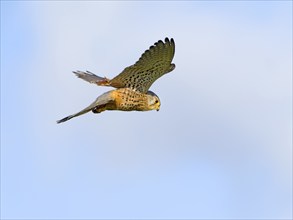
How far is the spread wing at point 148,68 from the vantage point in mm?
18925

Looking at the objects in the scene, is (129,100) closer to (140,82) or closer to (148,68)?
(140,82)

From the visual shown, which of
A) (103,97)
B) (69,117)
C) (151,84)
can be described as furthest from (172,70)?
(69,117)

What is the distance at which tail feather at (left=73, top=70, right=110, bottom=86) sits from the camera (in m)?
20.3

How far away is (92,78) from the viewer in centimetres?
2119

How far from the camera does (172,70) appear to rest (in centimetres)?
2041

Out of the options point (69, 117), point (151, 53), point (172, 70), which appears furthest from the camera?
point (172, 70)

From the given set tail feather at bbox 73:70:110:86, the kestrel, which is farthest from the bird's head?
tail feather at bbox 73:70:110:86

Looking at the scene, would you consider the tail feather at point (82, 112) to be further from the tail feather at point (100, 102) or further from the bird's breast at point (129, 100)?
the bird's breast at point (129, 100)

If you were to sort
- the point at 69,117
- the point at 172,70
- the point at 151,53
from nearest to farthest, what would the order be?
the point at 69,117 < the point at 151,53 < the point at 172,70

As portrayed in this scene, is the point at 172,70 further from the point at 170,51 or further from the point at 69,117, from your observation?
the point at 69,117

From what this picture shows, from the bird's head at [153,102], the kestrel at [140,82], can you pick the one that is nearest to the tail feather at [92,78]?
the kestrel at [140,82]

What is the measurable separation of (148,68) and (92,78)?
6.75 ft

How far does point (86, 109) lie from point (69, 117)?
0.64 m

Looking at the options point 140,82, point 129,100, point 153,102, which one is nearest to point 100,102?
point 129,100
